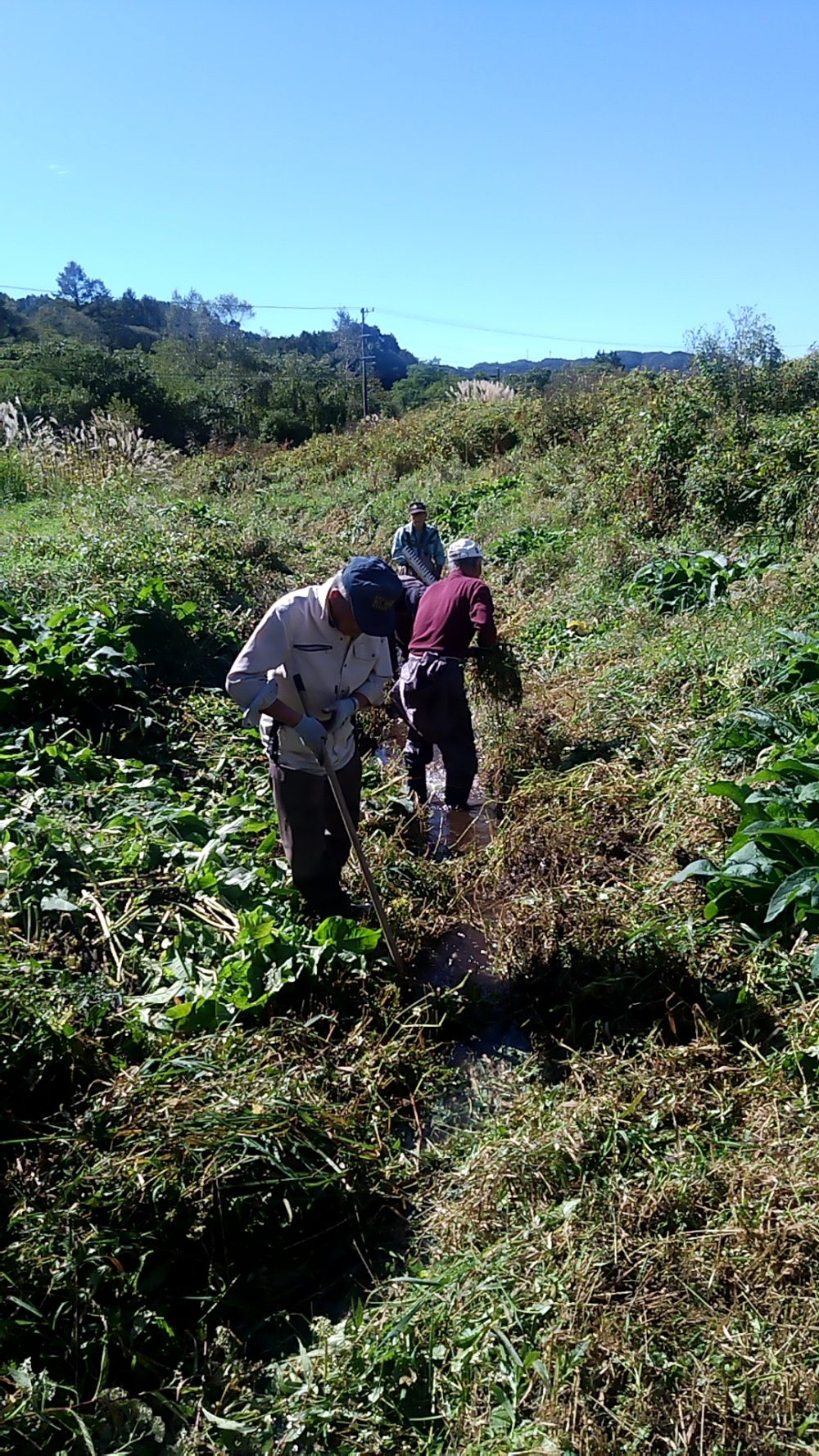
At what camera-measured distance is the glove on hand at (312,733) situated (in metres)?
3.65

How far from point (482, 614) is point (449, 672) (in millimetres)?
420

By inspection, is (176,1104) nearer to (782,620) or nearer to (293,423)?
(782,620)

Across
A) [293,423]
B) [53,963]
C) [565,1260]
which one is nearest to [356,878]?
[53,963]

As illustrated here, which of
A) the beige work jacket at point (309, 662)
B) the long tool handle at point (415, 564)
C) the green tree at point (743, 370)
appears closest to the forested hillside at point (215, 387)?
the green tree at point (743, 370)

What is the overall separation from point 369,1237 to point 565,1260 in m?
0.75

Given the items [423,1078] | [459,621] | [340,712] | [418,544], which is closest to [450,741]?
[459,621]

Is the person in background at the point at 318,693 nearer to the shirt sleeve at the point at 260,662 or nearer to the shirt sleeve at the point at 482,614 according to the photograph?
the shirt sleeve at the point at 260,662

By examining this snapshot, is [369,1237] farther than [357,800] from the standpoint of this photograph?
No

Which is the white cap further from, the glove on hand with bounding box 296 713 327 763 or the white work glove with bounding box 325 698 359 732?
the glove on hand with bounding box 296 713 327 763

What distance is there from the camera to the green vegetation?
223 cm

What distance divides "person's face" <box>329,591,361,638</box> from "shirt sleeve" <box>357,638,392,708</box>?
0.32m

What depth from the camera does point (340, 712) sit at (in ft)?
12.6

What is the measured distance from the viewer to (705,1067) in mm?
3170

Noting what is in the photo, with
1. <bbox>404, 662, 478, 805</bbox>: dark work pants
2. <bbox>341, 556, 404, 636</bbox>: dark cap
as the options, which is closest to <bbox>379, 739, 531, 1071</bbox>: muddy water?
<bbox>404, 662, 478, 805</bbox>: dark work pants
